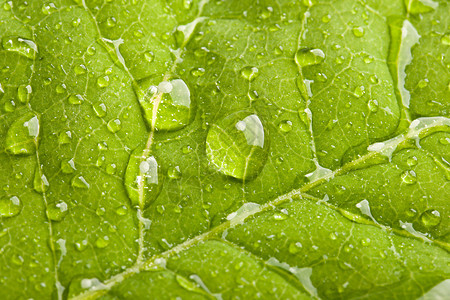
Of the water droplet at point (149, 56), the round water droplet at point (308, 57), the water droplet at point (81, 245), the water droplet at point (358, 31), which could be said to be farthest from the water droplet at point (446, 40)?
the water droplet at point (81, 245)

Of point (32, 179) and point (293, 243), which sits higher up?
point (32, 179)

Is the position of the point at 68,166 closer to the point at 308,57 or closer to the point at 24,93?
the point at 24,93

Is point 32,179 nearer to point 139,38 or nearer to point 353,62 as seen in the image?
point 139,38

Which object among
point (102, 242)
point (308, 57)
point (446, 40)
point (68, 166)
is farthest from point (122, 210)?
point (446, 40)

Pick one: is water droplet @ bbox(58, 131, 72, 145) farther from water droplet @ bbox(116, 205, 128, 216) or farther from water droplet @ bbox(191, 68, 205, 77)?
water droplet @ bbox(191, 68, 205, 77)

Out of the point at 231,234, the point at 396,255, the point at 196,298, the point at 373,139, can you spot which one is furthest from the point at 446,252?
the point at 196,298

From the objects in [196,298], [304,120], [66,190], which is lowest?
[196,298]

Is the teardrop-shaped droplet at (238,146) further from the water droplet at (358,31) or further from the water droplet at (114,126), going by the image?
the water droplet at (358,31)

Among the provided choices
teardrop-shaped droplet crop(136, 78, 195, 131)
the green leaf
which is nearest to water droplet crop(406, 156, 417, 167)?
the green leaf
